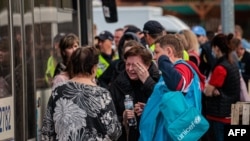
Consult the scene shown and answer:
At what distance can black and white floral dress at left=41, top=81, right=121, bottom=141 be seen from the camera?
6.85m

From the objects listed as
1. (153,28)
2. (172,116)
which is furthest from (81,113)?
(153,28)

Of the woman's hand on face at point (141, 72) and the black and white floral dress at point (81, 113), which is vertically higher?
the woman's hand on face at point (141, 72)

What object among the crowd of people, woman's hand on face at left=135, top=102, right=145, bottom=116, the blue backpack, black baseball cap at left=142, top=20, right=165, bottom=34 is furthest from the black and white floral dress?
black baseball cap at left=142, top=20, right=165, bottom=34

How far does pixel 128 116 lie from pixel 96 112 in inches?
48.7

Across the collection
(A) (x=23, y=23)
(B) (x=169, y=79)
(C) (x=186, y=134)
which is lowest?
(C) (x=186, y=134)

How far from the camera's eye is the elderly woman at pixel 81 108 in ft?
22.5

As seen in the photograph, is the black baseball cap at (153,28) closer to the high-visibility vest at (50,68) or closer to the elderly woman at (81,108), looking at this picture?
the high-visibility vest at (50,68)

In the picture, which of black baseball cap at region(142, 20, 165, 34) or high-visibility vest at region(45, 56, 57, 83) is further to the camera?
black baseball cap at region(142, 20, 165, 34)

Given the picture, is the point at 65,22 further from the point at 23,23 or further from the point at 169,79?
the point at 169,79

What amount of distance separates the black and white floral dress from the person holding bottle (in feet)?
3.57

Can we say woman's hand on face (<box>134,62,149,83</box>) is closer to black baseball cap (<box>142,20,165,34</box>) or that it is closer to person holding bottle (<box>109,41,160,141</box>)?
person holding bottle (<box>109,41,160,141</box>)

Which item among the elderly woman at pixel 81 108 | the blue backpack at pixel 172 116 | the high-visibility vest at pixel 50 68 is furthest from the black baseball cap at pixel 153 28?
the elderly woman at pixel 81 108

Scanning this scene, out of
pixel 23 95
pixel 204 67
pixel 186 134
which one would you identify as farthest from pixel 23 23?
Answer: pixel 204 67

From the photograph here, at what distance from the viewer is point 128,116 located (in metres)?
8.10
